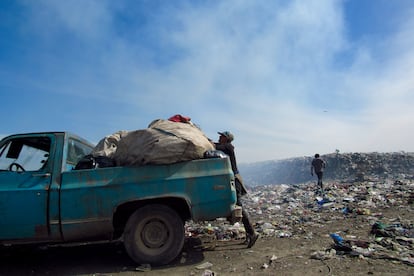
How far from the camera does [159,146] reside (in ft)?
14.0

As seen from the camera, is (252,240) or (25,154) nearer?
(25,154)

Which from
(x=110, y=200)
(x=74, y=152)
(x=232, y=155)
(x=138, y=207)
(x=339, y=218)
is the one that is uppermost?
(x=74, y=152)

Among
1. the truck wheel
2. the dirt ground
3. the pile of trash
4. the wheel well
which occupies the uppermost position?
the pile of trash

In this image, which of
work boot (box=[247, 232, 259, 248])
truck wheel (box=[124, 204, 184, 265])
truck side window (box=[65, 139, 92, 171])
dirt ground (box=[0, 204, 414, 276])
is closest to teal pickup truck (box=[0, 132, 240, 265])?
truck wheel (box=[124, 204, 184, 265])

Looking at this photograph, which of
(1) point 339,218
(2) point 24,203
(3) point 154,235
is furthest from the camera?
(1) point 339,218

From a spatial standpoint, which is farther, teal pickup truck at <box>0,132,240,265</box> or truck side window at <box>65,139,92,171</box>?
truck side window at <box>65,139,92,171</box>

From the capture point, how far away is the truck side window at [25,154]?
14.7ft

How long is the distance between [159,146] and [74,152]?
1.46 metres

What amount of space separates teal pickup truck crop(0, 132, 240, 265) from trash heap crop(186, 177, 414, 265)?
1.68 metres

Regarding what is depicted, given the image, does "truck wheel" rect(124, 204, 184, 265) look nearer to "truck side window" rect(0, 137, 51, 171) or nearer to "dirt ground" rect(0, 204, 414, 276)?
"dirt ground" rect(0, 204, 414, 276)

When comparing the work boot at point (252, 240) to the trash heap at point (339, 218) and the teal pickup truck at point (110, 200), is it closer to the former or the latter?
the trash heap at point (339, 218)

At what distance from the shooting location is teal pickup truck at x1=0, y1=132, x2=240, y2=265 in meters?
4.20

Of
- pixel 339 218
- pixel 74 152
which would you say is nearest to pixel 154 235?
pixel 74 152

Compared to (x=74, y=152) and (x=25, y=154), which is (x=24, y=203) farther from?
(x=74, y=152)
